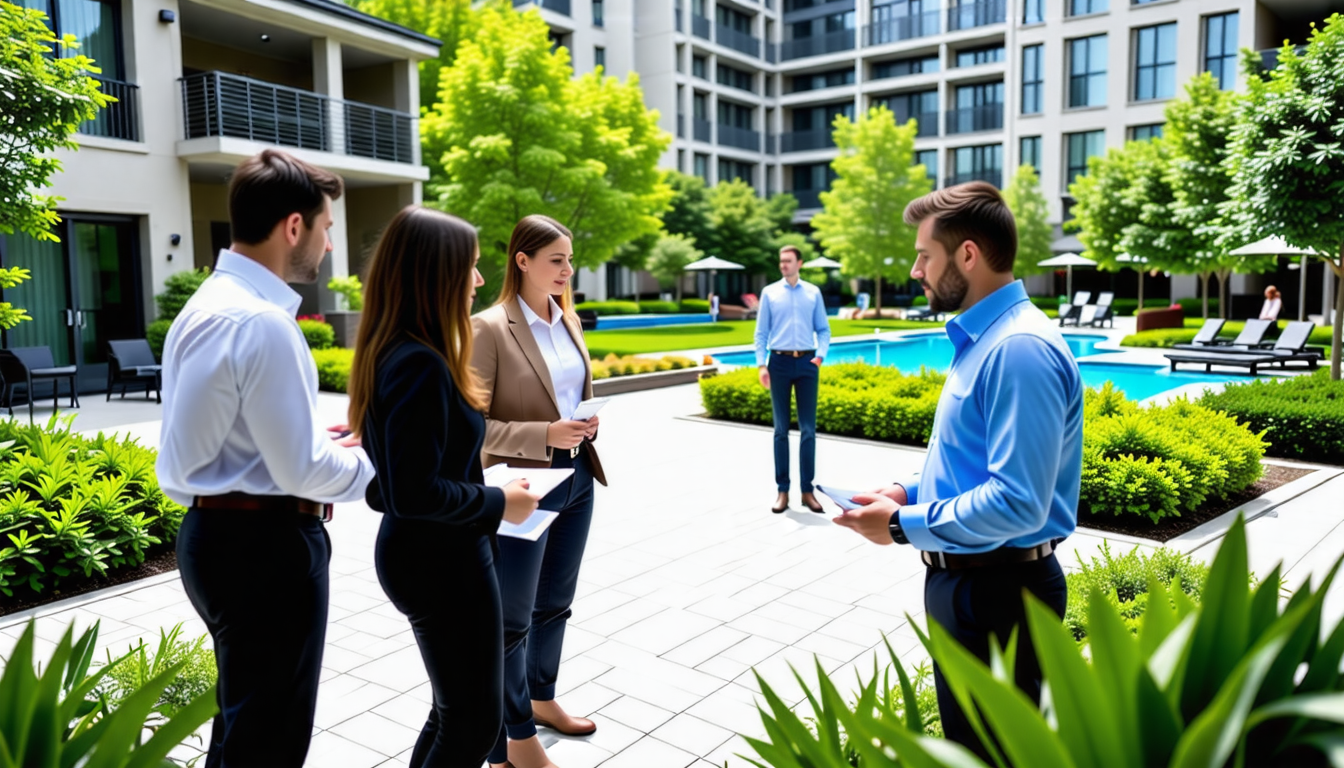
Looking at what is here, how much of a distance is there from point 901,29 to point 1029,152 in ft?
42.3

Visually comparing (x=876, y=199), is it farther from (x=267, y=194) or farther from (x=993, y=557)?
(x=267, y=194)

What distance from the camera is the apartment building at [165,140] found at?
57.7 feet

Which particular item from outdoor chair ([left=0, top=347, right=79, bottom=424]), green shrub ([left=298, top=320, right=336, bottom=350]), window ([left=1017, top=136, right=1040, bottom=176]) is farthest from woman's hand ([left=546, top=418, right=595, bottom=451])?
window ([left=1017, top=136, right=1040, bottom=176])

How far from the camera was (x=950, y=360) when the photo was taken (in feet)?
48.0

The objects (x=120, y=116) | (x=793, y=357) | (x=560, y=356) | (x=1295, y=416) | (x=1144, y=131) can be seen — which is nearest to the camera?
(x=560, y=356)

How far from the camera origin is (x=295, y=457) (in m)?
2.54

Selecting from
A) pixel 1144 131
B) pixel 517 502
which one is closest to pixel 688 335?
pixel 1144 131

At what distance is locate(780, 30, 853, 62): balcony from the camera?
5750cm

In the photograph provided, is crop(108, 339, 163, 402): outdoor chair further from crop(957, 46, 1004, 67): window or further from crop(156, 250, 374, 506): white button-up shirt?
crop(957, 46, 1004, 67): window

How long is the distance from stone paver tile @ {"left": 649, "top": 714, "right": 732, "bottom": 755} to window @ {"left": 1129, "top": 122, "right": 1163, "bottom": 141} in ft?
147

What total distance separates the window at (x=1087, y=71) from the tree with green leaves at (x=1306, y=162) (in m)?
33.4

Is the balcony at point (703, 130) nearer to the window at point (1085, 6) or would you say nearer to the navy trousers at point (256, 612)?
the window at point (1085, 6)

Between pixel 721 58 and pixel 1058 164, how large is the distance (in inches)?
811

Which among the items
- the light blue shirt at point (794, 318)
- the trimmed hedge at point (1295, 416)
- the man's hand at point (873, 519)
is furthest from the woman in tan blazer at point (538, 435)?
the trimmed hedge at point (1295, 416)
